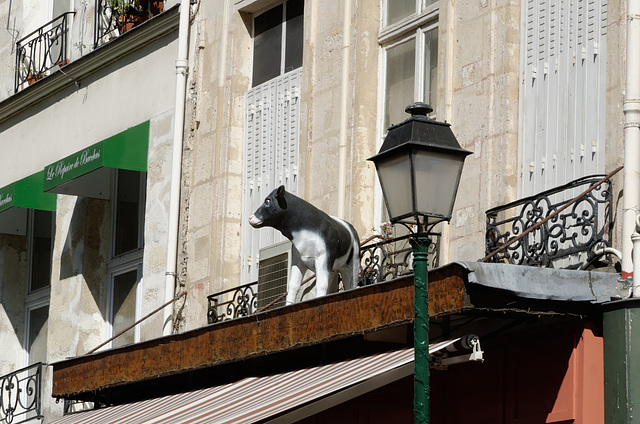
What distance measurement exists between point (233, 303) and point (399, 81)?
98.4 inches

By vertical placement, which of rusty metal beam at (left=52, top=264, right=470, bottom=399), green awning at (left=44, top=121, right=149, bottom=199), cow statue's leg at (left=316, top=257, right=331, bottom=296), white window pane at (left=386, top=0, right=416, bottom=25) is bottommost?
rusty metal beam at (left=52, top=264, right=470, bottom=399)

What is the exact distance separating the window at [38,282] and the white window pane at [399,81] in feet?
23.0

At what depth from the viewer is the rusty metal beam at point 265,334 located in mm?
9203

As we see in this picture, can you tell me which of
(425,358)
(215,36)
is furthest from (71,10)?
(425,358)

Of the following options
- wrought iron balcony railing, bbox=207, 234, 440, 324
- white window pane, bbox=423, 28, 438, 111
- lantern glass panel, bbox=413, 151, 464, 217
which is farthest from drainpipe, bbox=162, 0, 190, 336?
lantern glass panel, bbox=413, 151, 464, 217

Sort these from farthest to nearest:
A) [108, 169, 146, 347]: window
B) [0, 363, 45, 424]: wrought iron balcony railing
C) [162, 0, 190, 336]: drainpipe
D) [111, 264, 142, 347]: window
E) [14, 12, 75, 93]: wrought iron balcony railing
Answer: [14, 12, 75, 93]: wrought iron balcony railing < [0, 363, 45, 424]: wrought iron balcony railing < [108, 169, 146, 347]: window < [111, 264, 142, 347]: window < [162, 0, 190, 336]: drainpipe

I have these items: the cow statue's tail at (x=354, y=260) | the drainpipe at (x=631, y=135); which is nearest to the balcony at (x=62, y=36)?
the cow statue's tail at (x=354, y=260)

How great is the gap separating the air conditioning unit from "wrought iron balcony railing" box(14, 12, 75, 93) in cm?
579

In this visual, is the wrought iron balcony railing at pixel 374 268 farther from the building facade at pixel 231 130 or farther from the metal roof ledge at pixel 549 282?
the metal roof ledge at pixel 549 282

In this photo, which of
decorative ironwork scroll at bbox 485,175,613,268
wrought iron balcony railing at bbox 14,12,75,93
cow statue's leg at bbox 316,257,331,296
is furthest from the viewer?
wrought iron balcony railing at bbox 14,12,75,93

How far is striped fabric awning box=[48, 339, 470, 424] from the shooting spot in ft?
29.6

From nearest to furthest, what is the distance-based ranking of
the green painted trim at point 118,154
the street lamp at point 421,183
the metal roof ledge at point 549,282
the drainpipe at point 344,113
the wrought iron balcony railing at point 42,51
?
the street lamp at point 421,183, the metal roof ledge at point 549,282, the drainpipe at point 344,113, the green painted trim at point 118,154, the wrought iron balcony railing at point 42,51

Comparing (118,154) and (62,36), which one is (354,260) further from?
(62,36)

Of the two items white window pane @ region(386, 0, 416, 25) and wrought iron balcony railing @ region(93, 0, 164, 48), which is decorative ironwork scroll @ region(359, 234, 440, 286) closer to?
white window pane @ region(386, 0, 416, 25)
